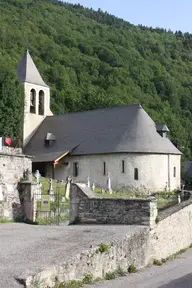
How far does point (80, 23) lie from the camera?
4791 inches

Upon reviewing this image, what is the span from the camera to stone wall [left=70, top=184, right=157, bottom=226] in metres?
15.3

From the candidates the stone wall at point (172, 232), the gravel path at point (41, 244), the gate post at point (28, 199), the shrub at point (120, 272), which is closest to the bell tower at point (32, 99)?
the gate post at point (28, 199)

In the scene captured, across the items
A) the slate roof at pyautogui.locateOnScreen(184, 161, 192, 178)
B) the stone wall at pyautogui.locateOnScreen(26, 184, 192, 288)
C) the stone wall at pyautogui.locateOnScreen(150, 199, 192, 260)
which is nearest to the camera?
the stone wall at pyautogui.locateOnScreen(26, 184, 192, 288)

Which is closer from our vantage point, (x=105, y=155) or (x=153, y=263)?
(x=153, y=263)

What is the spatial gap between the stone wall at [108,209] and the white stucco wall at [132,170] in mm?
21690

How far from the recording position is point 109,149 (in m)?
38.9

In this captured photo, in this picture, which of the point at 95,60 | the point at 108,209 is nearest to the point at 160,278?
the point at 108,209

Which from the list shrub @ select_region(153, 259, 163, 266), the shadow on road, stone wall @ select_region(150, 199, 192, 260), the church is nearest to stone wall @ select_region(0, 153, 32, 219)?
stone wall @ select_region(150, 199, 192, 260)

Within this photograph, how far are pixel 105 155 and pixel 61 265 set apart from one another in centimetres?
2904

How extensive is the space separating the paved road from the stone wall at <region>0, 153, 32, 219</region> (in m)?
7.67

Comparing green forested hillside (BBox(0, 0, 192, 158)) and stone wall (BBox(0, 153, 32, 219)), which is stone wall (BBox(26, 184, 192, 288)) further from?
green forested hillside (BBox(0, 0, 192, 158))

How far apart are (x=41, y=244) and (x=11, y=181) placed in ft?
34.6

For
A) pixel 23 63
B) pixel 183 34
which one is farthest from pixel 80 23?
pixel 23 63

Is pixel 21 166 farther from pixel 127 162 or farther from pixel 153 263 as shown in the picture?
pixel 127 162
